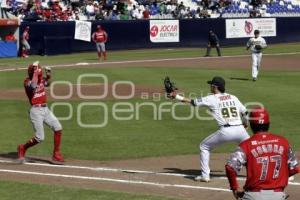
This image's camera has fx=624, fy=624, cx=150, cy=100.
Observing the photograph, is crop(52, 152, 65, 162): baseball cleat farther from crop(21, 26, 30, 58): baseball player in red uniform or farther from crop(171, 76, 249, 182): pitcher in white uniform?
crop(21, 26, 30, 58): baseball player in red uniform

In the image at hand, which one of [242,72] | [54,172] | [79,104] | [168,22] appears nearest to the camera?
[54,172]

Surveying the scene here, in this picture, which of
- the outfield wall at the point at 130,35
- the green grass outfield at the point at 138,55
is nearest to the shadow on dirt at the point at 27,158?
the green grass outfield at the point at 138,55

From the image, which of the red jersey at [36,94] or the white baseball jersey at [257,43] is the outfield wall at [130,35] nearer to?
the white baseball jersey at [257,43]

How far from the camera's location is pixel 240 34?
48531mm

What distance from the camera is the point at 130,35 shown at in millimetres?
44688

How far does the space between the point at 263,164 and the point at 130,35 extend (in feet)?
127

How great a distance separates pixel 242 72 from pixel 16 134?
15.5 m

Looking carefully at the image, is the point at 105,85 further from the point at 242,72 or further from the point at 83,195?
the point at 83,195

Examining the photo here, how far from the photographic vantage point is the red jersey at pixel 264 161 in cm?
626

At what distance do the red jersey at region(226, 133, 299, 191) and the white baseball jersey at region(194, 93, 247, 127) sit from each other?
3657mm

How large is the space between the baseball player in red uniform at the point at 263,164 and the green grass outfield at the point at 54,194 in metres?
3.17

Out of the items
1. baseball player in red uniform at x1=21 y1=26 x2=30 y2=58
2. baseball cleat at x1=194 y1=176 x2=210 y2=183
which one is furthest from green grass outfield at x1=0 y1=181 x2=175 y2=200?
baseball player in red uniform at x1=21 y1=26 x2=30 y2=58

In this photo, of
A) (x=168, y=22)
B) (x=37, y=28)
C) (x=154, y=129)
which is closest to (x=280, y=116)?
(x=154, y=129)

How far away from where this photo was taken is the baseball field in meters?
10.2
